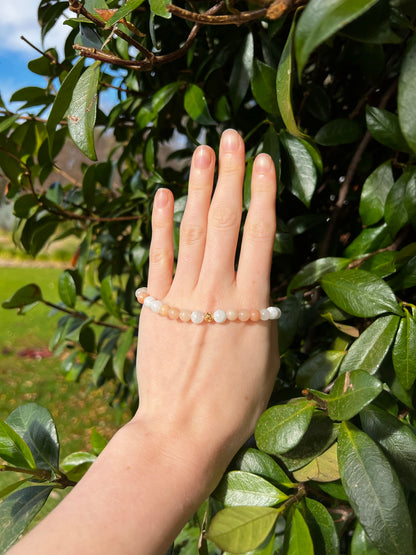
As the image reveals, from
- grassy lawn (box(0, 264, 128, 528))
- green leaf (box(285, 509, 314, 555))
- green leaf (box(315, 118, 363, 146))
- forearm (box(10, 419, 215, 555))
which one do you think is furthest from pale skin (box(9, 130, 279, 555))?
grassy lawn (box(0, 264, 128, 528))

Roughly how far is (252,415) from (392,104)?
0.61m

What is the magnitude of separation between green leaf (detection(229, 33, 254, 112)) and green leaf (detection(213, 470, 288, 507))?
22.4 inches

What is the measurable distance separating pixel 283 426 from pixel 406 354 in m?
0.17

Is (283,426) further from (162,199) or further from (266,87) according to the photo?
(266,87)

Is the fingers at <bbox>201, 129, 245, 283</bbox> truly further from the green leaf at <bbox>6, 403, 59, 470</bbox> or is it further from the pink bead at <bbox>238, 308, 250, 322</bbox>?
the green leaf at <bbox>6, 403, 59, 470</bbox>

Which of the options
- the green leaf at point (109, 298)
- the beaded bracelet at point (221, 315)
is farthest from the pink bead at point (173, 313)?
the green leaf at point (109, 298)

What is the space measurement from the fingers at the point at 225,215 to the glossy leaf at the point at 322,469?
25 cm

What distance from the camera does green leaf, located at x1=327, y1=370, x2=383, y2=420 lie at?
0.45 meters

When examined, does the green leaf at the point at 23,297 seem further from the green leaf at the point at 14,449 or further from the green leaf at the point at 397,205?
the green leaf at the point at 397,205

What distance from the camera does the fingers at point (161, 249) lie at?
0.66m

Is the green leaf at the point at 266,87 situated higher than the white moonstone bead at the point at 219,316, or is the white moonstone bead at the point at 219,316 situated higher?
the green leaf at the point at 266,87

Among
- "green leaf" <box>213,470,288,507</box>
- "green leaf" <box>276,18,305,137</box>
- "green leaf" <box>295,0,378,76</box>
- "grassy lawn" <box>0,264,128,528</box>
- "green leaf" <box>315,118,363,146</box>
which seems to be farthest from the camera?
"grassy lawn" <box>0,264,128,528</box>

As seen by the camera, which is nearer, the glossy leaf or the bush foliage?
the bush foliage

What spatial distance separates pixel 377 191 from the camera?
0.70m
